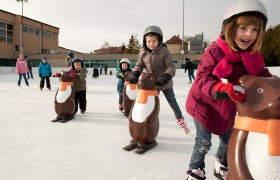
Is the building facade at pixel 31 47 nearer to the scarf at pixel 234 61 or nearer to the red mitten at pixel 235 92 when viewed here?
the scarf at pixel 234 61

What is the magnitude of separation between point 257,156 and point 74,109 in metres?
3.90

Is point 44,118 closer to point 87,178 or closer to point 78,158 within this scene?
point 78,158

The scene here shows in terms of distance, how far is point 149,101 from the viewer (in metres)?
3.05

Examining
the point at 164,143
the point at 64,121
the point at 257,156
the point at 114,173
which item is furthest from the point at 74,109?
the point at 257,156

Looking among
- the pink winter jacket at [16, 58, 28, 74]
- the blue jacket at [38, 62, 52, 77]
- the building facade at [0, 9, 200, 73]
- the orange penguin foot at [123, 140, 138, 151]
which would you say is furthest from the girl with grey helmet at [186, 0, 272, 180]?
the building facade at [0, 9, 200, 73]

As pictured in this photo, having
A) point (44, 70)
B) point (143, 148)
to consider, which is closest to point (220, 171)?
point (143, 148)

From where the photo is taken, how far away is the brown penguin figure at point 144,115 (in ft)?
9.89

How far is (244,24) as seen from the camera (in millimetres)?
1671

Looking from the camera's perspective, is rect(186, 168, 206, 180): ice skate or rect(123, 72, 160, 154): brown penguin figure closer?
rect(186, 168, 206, 180): ice skate

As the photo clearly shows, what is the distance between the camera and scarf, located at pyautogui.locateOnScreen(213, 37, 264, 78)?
5.59 ft

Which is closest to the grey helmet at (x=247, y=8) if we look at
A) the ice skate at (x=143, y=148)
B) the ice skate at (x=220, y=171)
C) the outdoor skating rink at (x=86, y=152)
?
the ice skate at (x=220, y=171)

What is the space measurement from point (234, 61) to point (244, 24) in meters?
0.26

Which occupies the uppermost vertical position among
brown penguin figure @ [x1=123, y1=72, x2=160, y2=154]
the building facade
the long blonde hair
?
the building facade

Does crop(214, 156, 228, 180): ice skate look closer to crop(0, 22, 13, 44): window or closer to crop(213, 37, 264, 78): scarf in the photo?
crop(213, 37, 264, 78): scarf
